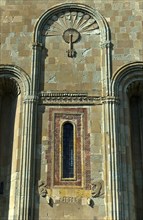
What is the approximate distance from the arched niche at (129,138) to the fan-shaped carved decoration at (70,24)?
315 cm

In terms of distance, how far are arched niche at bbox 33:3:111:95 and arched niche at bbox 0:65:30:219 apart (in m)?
1.11

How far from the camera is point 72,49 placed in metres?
22.1

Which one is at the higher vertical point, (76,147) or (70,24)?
(70,24)

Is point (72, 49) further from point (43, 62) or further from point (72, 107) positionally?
point (72, 107)

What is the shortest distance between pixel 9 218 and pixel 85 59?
8917 millimetres

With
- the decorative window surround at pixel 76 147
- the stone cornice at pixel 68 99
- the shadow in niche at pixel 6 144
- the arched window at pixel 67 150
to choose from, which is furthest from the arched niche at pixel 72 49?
the shadow in niche at pixel 6 144

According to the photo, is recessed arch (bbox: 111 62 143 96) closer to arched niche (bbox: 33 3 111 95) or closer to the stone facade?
the stone facade

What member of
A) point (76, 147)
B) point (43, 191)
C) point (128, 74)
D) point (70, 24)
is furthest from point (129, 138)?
point (70, 24)

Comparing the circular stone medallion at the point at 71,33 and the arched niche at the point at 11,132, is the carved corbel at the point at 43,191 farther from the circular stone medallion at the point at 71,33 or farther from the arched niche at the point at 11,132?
the circular stone medallion at the point at 71,33

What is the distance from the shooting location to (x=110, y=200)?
61.5 ft

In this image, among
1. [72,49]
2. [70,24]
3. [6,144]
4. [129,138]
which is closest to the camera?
[129,138]

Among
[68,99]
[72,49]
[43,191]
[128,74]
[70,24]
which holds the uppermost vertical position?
[70,24]

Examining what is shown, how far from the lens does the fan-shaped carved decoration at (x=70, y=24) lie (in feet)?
74.3

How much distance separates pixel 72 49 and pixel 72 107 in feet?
10.9
